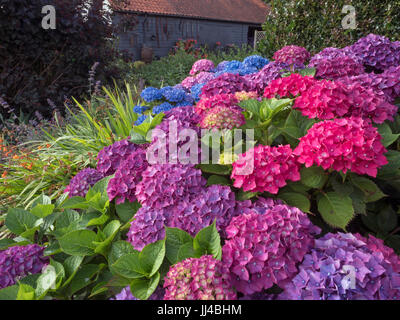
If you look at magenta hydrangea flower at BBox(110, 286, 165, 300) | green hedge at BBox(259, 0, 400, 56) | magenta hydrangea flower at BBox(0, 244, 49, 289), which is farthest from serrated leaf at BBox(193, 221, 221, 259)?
green hedge at BBox(259, 0, 400, 56)

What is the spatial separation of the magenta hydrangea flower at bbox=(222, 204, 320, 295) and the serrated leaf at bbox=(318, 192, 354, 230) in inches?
12.1

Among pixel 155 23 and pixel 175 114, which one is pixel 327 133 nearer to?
pixel 175 114

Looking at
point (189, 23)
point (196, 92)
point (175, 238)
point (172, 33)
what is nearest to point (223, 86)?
point (196, 92)

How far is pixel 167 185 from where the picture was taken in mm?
1713

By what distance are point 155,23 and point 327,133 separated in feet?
57.5

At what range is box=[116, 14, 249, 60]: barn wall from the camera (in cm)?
1652

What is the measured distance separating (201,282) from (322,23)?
4.72 meters

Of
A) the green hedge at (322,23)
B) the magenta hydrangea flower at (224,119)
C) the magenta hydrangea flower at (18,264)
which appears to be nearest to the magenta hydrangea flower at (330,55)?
the magenta hydrangea flower at (224,119)

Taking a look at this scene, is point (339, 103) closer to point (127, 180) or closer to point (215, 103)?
point (215, 103)

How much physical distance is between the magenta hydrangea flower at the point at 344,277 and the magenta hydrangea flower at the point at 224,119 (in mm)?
889

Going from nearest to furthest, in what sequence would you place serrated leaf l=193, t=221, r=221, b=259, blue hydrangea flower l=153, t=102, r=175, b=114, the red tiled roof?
serrated leaf l=193, t=221, r=221, b=259 < blue hydrangea flower l=153, t=102, r=175, b=114 < the red tiled roof

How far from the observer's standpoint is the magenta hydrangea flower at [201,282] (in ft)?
3.91

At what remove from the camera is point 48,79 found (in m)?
5.68

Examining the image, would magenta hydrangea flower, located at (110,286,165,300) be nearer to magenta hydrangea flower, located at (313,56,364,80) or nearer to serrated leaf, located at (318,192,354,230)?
serrated leaf, located at (318,192,354,230)
